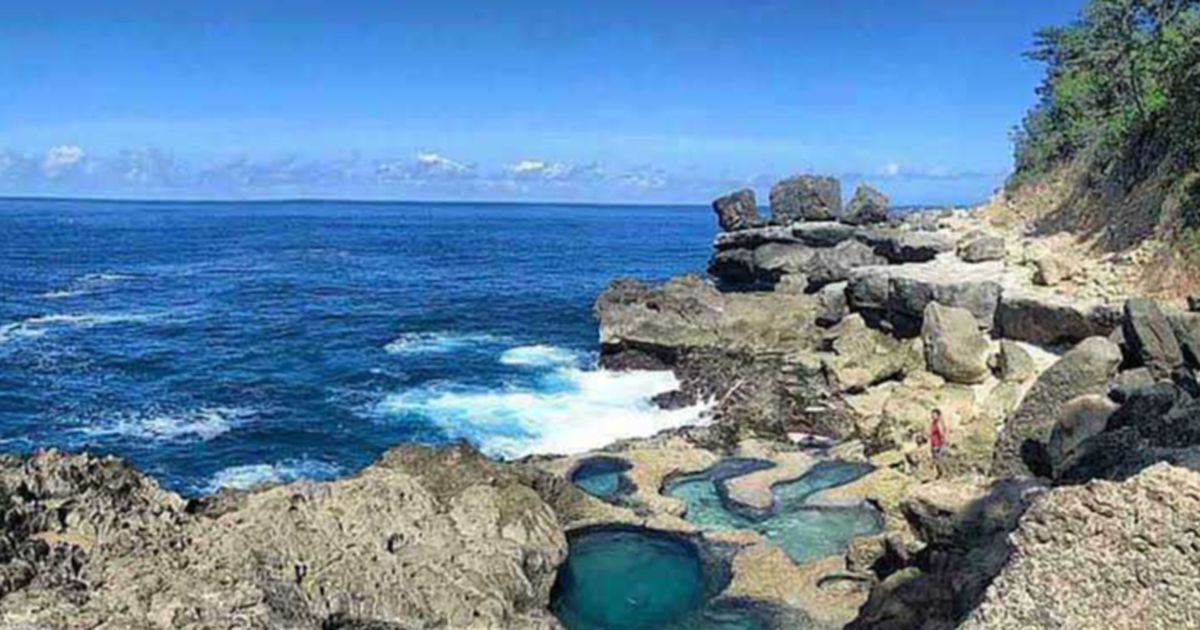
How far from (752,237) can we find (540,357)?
2964cm

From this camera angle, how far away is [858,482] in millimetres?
29859

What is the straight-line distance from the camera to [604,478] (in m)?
31.5

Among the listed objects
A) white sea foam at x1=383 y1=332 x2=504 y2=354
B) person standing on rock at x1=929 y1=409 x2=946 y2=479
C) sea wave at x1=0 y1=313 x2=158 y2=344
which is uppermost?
person standing on rock at x1=929 y1=409 x2=946 y2=479

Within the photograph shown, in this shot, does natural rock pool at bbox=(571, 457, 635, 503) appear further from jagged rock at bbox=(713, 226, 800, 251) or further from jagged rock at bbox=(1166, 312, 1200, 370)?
jagged rock at bbox=(713, 226, 800, 251)

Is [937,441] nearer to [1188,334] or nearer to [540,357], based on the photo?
[1188,334]

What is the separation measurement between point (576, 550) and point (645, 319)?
24801 millimetres

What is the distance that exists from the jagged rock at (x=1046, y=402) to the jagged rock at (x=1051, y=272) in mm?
12661

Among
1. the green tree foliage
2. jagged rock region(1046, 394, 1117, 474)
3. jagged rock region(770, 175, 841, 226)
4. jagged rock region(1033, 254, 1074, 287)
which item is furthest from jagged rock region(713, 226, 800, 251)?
jagged rock region(1046, 394, 1117, 474)

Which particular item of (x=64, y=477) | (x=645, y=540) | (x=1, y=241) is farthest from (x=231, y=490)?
(x=1, y=241)

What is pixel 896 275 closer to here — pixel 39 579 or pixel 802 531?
pixel 802 531

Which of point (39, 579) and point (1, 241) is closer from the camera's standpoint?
point (39, 579)

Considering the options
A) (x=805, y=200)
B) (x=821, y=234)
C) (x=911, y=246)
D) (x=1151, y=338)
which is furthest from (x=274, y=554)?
(x=805, y=200)

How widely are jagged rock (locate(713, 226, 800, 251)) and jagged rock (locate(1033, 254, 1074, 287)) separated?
32044mm

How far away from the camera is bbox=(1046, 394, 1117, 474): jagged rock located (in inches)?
933
